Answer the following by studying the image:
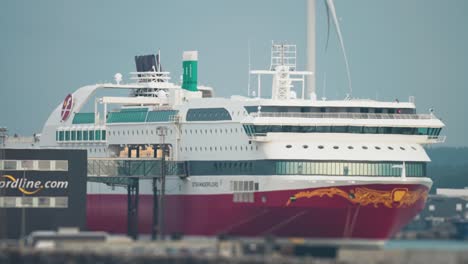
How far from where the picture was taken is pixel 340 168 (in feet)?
449

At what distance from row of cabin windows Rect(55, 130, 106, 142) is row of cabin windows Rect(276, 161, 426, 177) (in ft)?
76.1

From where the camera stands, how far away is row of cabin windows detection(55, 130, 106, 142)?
15750 centimetres

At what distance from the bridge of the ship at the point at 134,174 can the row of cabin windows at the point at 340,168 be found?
34.9ft

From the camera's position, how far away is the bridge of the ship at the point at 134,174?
147 meters

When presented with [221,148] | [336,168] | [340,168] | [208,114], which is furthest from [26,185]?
[340,168]

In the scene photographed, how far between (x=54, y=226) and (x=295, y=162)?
53.8 feet

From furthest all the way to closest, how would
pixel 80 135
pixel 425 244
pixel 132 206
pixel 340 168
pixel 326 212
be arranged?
pixel 80 135 → pixel 132 206 → pixel 340 168 → pixel 326 212 → pixel 425 244

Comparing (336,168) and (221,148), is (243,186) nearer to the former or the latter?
(221,148)

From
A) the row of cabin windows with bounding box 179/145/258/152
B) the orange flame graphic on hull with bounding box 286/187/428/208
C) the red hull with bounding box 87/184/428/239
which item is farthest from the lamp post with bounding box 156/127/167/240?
the orange flame graphic on hull with bounding box 286/187/428/208

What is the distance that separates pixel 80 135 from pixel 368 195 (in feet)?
102

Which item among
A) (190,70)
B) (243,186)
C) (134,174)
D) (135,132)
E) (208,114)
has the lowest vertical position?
(134,174)

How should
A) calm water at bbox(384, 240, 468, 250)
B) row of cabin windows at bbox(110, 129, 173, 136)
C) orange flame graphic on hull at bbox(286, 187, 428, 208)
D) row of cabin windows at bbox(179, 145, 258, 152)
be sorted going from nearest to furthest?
calm water at bbox(384, 240, 468, 250) → orange flame graphic on hull at bbox(286, 187, 428, 208) → row of cabin windows at bbox(179, 145, 258, 152) → row of cabin windows at bbox(110, 129, 173, 136)

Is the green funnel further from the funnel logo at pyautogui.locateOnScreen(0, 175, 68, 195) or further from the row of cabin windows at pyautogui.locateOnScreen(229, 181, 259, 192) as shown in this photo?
the funnel logo at pyautogui.locateOnScreen(0, 175, 68, 195)

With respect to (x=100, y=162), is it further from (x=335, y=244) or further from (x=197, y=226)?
(x=335, y=244)
